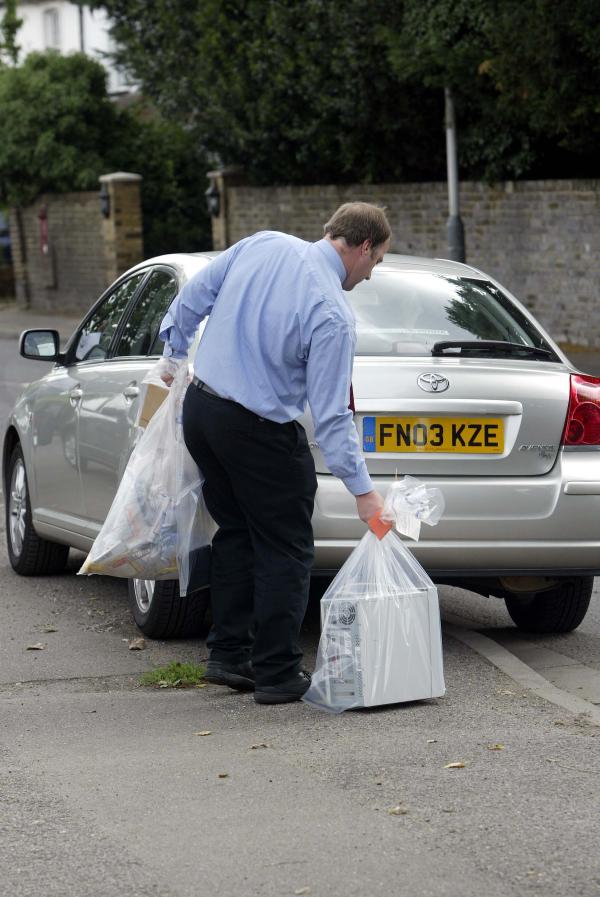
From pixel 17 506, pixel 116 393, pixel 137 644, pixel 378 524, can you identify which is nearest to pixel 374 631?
pixel 378 524

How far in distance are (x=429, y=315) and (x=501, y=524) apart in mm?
1041

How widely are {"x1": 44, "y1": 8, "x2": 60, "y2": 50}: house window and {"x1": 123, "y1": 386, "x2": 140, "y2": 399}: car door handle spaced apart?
61.2 metres

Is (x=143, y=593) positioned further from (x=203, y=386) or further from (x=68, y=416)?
(x=203, y=386)

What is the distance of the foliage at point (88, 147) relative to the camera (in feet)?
105

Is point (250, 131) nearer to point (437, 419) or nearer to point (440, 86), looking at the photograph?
point (440, 86)

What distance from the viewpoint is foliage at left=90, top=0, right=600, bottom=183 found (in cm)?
1828

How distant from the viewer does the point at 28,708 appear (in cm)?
524

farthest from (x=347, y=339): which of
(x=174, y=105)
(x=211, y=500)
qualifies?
(x=174, y=105)

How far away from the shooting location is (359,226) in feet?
16.3

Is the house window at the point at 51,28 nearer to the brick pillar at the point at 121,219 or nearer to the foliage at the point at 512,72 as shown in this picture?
the brick pillar at the point at 121,219

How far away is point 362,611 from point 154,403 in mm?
1280

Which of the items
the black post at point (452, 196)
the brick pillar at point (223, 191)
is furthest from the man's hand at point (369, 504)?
the brick pillar at point (223, 191)

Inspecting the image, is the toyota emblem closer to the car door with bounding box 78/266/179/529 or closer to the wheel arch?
the car door with bounding box 78/266/179/529

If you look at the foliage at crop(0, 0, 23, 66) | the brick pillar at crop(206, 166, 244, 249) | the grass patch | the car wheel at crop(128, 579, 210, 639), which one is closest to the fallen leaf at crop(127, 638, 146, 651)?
the car wheel at crop(128, 579, 210, 639)
